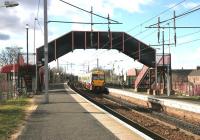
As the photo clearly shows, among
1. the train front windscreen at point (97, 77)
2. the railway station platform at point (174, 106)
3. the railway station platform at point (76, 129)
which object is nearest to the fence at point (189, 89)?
the railway station platform at point (174, 106)

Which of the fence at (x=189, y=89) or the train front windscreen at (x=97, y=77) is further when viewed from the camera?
the train front windscreen at (x=97, y=77)

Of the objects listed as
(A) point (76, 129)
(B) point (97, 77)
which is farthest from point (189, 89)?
(A) point (76, 129)

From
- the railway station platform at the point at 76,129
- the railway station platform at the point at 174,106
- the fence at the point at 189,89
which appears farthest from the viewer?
the fence at the point at 189,89

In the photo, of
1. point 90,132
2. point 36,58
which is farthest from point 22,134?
point 36,58

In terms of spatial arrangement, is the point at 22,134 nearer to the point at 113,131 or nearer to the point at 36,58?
the point at 113,131

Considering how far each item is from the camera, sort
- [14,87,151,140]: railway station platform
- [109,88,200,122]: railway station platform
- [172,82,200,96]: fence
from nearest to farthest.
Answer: [14,87,151,140]: railway station platform, [109,88,200,122]: railway station platform, [172,82,200,96]: fence

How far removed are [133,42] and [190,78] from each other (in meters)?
66.0

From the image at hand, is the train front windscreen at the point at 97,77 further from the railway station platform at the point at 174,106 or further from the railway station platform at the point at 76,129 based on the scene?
the railway station platform at the point at 76,129

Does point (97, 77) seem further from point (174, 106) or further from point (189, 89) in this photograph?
point (174, 106)

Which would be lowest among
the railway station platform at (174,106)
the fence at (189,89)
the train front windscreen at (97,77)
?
the railway station platform at (174,106)

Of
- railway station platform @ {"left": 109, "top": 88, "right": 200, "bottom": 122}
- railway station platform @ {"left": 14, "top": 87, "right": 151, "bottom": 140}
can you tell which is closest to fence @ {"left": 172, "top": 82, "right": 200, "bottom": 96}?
railway station platform @ {"left": 109, "top": 88, "right": 200, "bottom": 122}

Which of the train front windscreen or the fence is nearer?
the fence

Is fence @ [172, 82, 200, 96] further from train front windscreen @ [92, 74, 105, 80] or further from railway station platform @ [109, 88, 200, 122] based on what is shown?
train front windscreen @ [92, 74, 105, 80]

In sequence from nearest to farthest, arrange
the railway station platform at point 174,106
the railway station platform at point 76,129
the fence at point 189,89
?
the railway station platform at point 76,129, the railway station platform at point 174,106, the fence at point 189,89
